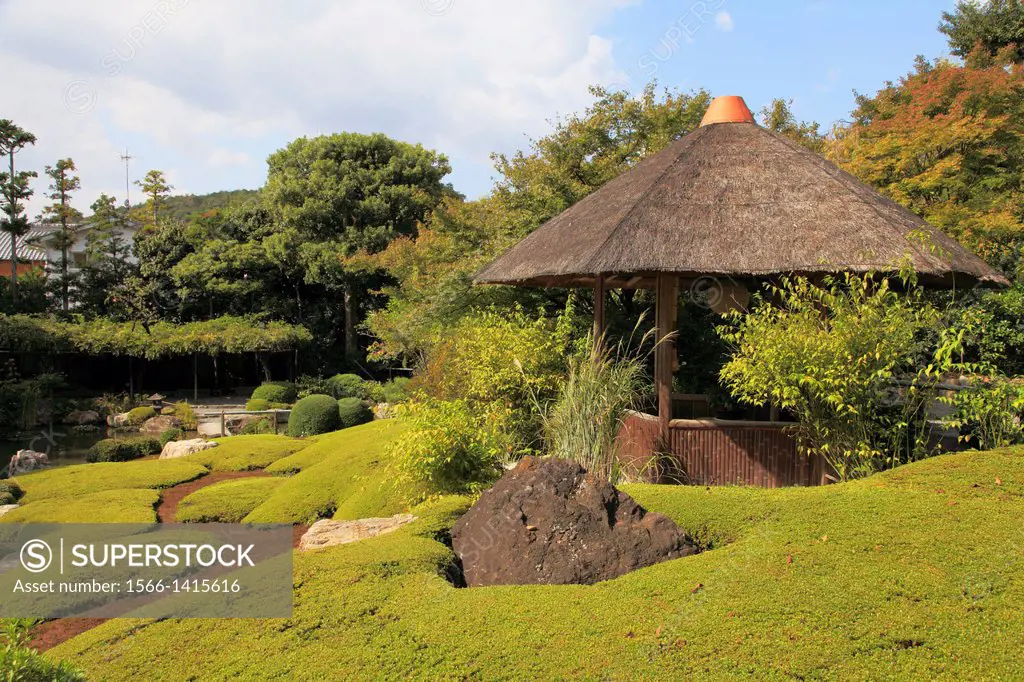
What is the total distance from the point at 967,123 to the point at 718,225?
402 inches

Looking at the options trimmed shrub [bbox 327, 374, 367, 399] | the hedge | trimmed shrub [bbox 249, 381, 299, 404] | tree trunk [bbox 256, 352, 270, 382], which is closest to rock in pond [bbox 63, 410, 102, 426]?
the hedge

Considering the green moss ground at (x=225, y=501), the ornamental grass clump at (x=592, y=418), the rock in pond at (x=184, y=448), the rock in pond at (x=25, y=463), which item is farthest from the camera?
the rock in pond at (x=25, y=463)

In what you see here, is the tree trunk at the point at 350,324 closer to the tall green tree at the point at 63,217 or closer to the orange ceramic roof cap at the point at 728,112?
the tall green tree at the point at 63,217

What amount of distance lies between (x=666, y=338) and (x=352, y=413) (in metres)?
11.2

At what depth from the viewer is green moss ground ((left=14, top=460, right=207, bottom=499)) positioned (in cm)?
971

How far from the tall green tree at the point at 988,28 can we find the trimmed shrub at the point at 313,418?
18945 millimetres

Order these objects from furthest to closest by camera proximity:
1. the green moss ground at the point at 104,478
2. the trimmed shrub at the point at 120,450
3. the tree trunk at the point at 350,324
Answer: the tree trunk at the point at 350,324 → the trimmed shrub at the point at 120,450 → the green moss ground at the point at 104,478

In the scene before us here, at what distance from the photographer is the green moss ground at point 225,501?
321 inches

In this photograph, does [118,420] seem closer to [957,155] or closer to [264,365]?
[264,365]

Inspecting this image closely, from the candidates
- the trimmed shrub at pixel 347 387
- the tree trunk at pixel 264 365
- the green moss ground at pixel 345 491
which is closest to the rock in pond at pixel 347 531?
the green moss ground at pixel 345 491

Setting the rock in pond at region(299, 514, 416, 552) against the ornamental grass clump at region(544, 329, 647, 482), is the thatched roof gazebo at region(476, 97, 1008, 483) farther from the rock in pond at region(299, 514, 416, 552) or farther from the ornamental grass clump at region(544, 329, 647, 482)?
the rock in pond at region(299, 514, 416, 552)

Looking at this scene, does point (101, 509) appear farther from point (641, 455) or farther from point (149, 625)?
point (641, 455)

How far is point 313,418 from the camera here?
626 inches

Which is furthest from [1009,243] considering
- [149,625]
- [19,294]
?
[19,294]
